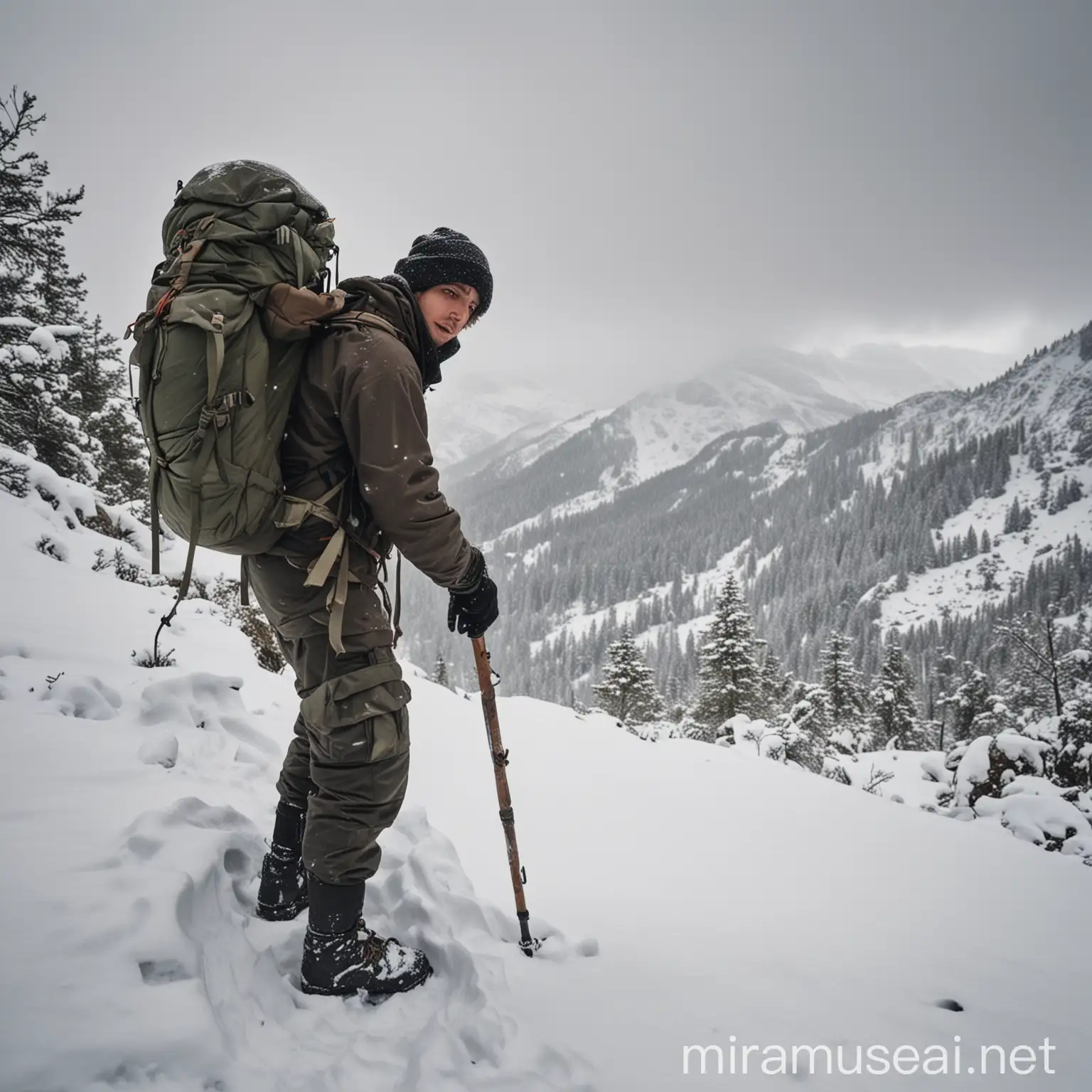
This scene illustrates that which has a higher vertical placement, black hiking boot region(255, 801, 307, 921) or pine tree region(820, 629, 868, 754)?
black hiking boot region(255, 801, 307, 921)

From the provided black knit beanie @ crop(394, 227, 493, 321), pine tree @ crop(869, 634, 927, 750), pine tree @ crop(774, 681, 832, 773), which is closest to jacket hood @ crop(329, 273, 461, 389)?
black knit beanie @ crop(394, 227, 493, 321)

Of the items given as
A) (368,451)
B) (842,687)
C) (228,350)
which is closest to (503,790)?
(368,451)

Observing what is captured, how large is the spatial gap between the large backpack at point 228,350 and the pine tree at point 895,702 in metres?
45.2

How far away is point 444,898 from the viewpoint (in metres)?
2.76

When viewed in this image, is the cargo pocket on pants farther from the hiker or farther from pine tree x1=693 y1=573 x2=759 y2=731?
pine tree x1=693 y1=573 x2=759 y2=731

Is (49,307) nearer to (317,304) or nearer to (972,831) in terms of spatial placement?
(317,304)

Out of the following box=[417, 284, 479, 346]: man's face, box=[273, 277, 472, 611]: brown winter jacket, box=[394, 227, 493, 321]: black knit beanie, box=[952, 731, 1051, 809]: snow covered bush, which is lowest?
box=[952, 731, 1051, 809]: snow covered bush

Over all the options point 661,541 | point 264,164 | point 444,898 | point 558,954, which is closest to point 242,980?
point 444,898

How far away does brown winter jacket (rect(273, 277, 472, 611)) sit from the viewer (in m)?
2.14

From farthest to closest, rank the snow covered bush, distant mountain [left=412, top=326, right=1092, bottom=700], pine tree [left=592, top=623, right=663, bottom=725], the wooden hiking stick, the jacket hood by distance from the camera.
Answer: distant mountain [left=412, top=326, right=1092, bottom=700], pine tree [left=592, top=623, right=663, bottom=725], the snow covered bush, the wooden hiking stick, the jacket hood

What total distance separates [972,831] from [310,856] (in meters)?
5.21

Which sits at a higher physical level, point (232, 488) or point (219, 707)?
point (232, 488)

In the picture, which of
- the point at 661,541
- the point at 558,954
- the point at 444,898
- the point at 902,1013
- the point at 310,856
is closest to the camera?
A: the point at 310,856

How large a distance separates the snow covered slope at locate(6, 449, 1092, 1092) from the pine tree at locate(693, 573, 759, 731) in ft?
78.5
